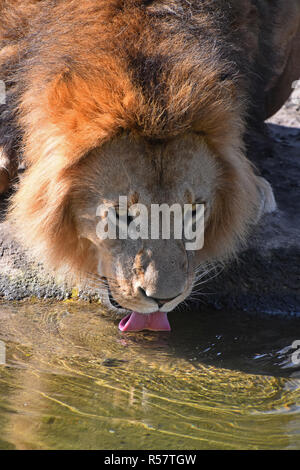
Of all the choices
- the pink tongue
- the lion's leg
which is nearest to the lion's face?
the pink tongue

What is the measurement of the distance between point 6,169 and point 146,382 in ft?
5.28

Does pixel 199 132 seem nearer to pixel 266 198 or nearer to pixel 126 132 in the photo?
pixel 126 132

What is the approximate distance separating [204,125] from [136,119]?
396 mm

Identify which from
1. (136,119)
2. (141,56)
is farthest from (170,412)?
(141,56)

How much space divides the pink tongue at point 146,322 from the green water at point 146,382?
94 millimetres

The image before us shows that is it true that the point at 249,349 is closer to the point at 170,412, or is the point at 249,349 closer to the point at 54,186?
the point at 170,412

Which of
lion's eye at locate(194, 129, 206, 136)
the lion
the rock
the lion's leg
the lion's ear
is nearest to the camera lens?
the lion

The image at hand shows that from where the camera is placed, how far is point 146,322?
157 inches

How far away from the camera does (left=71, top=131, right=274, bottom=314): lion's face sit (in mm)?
3426

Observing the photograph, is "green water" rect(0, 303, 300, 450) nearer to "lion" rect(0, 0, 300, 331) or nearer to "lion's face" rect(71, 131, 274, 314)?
"lion" rect(0, 0, 300, 331)

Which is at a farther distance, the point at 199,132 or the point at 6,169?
the point at 6,169

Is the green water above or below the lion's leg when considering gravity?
below

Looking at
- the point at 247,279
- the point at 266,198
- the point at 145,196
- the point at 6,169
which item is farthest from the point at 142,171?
the point at 266,198

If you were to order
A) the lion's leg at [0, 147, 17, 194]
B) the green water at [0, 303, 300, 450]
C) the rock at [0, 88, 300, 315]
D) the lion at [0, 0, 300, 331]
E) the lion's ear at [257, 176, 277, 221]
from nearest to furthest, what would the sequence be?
the green water at [0, 303, 300, 450] → the lion at [0, 0, 300, 331] → the lion's leg at [0, 147, 17, 194] → the rock at [0, 88, 300, 315] → the lion's ear at [257, 176, 277, 221]
